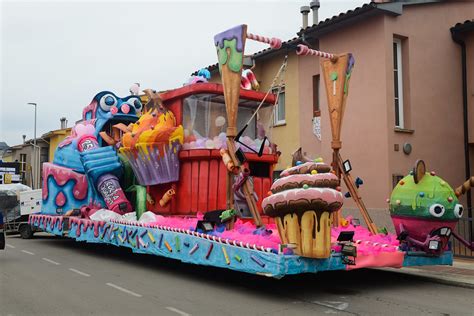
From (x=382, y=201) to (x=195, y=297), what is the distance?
6969mm

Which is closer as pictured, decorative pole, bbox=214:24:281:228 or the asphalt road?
the asphalt road

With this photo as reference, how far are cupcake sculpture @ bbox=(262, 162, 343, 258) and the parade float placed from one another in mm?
15

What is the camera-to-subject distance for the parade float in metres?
7.09

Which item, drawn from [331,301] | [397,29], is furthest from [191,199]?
[397,29]

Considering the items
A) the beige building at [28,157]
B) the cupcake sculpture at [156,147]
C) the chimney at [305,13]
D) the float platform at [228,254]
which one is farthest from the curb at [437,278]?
the beige building at [28,157]

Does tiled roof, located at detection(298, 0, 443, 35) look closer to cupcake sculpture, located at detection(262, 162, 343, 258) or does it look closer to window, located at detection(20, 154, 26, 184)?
cupcake sculpture, located at detection(262, 162, 343, 258)

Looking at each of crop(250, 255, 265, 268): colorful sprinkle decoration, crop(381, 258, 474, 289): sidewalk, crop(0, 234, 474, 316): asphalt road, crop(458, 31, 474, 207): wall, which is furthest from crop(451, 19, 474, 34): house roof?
crop(250, 255, 265, 268): colorful sprinkle decoration

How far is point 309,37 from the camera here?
15.3m

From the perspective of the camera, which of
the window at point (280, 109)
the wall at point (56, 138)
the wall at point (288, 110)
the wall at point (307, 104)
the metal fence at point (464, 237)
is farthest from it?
the wall at point (56, 138)

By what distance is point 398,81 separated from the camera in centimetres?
1379

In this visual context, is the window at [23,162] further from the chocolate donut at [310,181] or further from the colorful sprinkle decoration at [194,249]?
the chocolate donut at [310,181]

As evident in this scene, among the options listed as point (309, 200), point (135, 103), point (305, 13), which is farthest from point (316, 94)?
point (309, 200)

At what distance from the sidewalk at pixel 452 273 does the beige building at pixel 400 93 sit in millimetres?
2506

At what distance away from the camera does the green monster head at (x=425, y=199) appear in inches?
333
